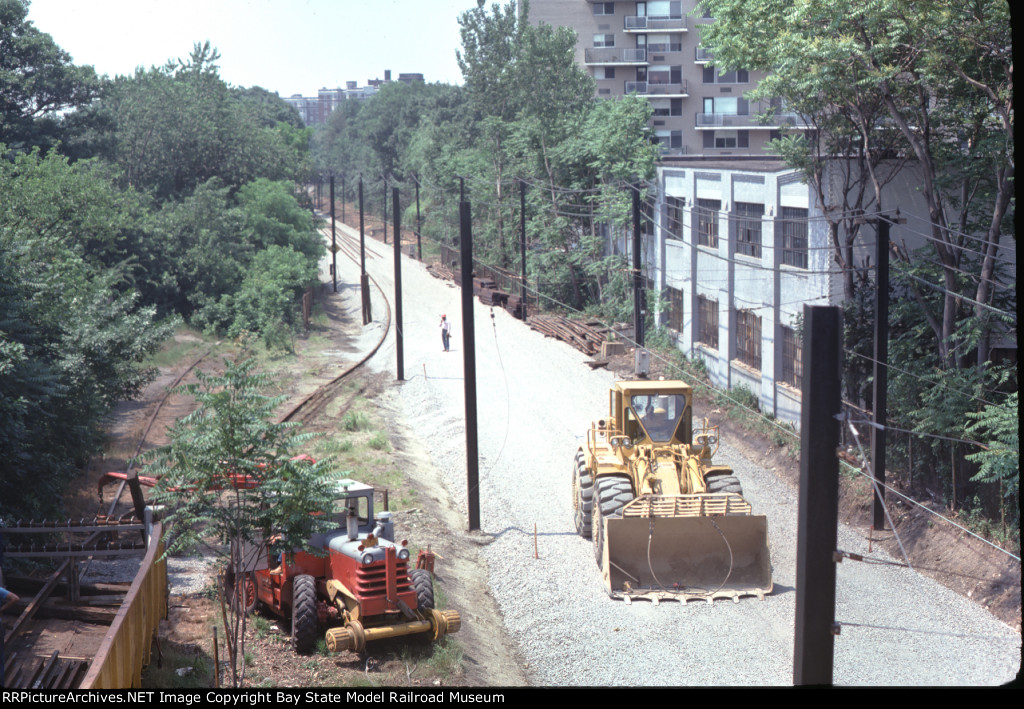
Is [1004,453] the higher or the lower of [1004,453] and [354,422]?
the higher

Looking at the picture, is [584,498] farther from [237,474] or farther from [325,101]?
[325,101]

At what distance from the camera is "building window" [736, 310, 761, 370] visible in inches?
1061

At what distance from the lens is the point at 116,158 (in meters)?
50.7

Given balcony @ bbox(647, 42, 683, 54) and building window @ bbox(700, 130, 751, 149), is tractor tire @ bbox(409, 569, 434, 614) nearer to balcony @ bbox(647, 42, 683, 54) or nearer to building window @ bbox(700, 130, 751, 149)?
building window @ bbox(700, 130, 751, 149)

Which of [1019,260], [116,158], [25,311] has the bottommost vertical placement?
[25,311]

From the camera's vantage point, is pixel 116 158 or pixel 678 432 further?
pixel 116 158

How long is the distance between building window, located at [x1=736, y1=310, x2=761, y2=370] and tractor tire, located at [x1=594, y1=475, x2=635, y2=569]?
40.7 feet

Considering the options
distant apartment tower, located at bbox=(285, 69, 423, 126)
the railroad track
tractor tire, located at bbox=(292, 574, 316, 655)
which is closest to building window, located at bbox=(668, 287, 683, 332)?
the railroad track

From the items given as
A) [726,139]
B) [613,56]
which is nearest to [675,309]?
[726,139]

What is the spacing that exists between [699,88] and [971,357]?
5613 cm

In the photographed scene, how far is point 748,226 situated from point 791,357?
494 cm

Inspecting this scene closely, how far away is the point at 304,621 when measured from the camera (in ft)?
38.9
